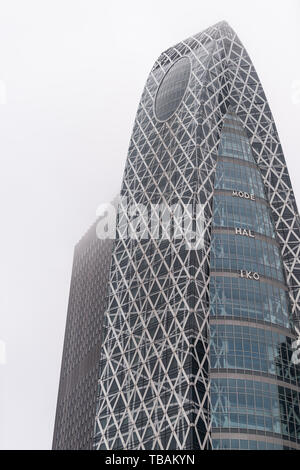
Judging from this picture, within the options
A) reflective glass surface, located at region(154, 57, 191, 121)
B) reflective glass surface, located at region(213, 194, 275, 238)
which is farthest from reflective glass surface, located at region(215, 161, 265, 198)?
reflective glass surface, located at region(154, 57, 191, 121)

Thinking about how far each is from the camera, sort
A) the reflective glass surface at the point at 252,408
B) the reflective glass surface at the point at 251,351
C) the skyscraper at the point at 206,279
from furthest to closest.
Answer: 1. the reflective glass surface at the point at 251,351
2. the skyscraper at the point at 206,279
3. the reflective glass surface at the point at 252,408

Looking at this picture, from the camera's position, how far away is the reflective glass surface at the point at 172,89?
179 m

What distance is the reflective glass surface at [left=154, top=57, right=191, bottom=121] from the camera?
179 meters

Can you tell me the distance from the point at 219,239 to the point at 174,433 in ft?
138

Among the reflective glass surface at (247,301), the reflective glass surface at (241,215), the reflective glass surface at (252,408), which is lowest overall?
the reflective glass surface at (252,408)

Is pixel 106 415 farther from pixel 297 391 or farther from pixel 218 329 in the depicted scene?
pixel 297 391

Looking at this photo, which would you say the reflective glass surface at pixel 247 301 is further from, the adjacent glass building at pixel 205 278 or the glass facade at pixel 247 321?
the adjacent glass building at pixel 205 278

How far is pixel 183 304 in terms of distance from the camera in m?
145

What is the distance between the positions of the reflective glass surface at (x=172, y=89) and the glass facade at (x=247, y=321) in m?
16.3

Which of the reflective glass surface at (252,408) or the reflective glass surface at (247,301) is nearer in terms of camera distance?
the reflective glass surface at (252,408)

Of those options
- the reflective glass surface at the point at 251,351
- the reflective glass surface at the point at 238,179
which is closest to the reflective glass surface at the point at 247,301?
the reflective glass surface at the point at 251,351

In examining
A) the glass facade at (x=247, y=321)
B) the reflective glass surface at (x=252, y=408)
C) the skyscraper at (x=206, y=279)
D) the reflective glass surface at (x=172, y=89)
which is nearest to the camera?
the reflective glass surface at (x=252, y=408)

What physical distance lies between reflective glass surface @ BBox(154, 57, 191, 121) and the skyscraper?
1.13 ft

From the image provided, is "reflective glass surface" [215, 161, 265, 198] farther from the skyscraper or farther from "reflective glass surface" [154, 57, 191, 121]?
"reflective glass surface" [154, 57, 191, 121]
